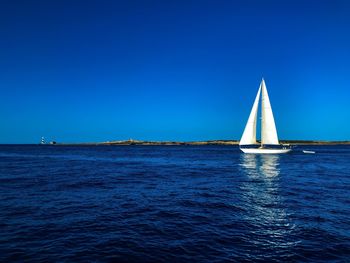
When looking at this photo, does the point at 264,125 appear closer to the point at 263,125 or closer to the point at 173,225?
the point at 263,125

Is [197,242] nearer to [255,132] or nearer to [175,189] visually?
[175,189]

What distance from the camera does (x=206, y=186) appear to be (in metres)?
26.7

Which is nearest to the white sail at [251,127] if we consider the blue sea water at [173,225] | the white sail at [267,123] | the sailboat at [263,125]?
the sailboat at [263,125]

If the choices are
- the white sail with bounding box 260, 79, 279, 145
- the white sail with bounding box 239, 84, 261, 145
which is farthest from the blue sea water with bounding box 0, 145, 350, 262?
the white sail with bounding box 260, 79, 279, 145

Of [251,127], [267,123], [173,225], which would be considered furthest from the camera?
[251,127]

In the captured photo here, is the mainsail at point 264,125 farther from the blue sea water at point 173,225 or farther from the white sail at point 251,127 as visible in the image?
the blue sea water at point 173,225

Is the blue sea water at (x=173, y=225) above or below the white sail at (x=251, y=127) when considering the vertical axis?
below

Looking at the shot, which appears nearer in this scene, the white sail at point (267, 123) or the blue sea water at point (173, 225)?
the blue sea water at point (173, 225)

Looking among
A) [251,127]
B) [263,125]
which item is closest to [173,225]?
[251,127]

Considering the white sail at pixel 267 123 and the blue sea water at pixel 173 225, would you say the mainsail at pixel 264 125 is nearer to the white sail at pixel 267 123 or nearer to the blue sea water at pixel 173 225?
the white sail at pixel 267 123

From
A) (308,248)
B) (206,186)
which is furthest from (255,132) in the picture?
(308,248)

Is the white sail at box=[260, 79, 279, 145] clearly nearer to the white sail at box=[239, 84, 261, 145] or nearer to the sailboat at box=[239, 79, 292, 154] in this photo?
the sailboat at box=[239, 79, 292, 154]

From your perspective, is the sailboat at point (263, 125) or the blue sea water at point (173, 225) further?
the sailboat at point (263, 125)

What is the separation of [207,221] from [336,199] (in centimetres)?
1118
